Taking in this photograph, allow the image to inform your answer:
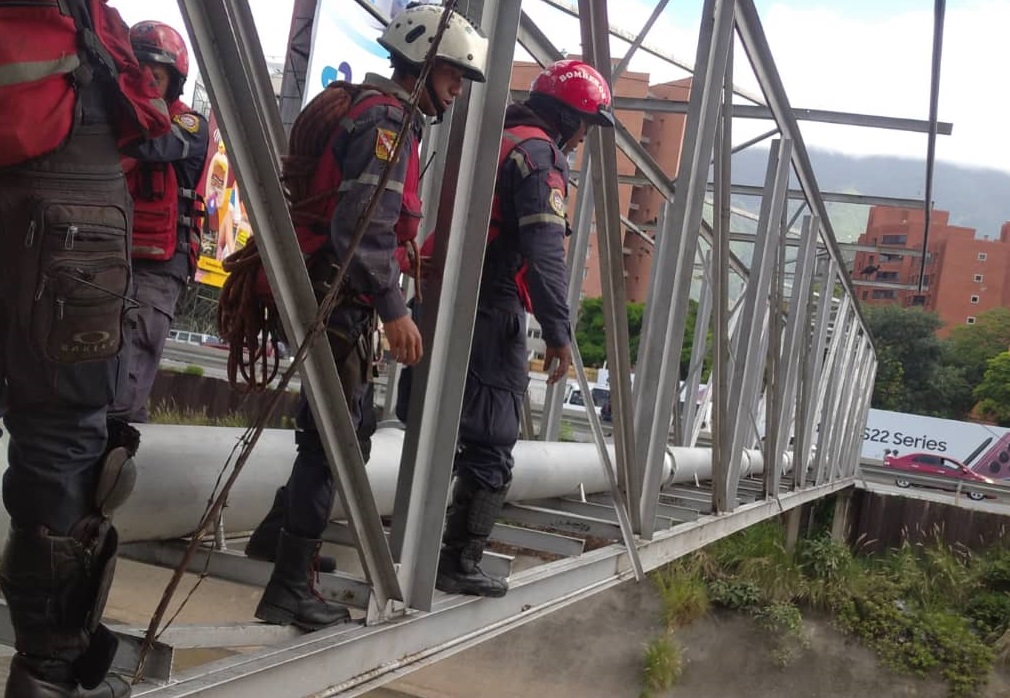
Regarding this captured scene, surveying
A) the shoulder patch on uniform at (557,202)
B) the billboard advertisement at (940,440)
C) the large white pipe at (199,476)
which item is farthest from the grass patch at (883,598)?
the billboard advertisement at (940,440)

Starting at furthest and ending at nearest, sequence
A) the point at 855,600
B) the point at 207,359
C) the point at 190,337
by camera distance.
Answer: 1. the point at 190,337
2. the point at 207,359
3. the point at 855,600

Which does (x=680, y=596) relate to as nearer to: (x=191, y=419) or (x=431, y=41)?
(x=191, y=419)

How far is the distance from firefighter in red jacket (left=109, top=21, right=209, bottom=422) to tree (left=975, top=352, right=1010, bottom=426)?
60.3 metres

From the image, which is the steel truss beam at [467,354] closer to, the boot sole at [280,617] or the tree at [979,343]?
the boot sole at [280,617]

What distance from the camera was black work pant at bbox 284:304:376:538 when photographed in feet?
9.84

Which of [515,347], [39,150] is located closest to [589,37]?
[515,347]

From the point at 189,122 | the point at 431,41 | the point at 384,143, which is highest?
the point at 431,41

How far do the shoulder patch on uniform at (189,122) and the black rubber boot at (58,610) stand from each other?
175 cm

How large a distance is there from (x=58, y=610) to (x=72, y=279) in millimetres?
663

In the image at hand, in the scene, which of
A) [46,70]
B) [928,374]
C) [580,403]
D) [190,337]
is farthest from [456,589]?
[928,374]

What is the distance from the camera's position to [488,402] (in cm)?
368

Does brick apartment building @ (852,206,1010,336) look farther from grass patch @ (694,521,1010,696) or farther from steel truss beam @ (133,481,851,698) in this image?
steel truss beam @ (133,481,851,698)

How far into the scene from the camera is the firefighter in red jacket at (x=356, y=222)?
2.81 meters

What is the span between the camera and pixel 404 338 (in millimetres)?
2963
